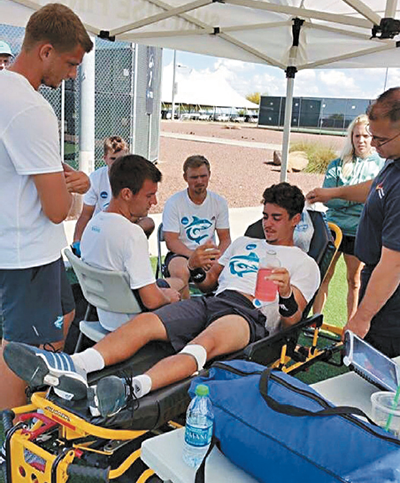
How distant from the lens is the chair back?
262 cm

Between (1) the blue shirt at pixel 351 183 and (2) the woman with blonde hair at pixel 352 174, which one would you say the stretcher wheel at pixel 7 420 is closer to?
(2) the woman with blonde hair at pixel 352 174

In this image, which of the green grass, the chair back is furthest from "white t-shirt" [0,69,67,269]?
the green grass

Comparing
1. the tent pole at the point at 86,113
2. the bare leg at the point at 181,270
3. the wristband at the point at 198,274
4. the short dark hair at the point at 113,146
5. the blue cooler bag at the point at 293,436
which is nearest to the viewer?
the blue cooler bag at the point at 293,436

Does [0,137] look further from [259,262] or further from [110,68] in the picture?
[110,68]

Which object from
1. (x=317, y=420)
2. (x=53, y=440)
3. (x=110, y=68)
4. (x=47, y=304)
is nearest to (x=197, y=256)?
(x=47, y=304)

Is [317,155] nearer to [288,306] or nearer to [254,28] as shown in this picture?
[254,28]

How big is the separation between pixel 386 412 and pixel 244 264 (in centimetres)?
188

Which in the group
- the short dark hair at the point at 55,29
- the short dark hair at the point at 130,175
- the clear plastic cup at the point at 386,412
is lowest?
the clear plastic cup at the point at 386,412

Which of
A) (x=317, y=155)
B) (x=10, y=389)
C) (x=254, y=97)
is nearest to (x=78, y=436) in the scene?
(x=10, y=389)

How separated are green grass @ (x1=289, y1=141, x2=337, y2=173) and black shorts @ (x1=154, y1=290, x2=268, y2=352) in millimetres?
13418

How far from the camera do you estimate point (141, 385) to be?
2.16 meters

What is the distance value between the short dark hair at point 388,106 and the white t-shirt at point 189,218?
2338mm

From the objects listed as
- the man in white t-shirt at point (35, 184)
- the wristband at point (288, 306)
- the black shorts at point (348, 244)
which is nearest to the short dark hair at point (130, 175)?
the man in white t-shirt at point (35, 184)

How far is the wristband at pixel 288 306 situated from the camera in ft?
8.89
